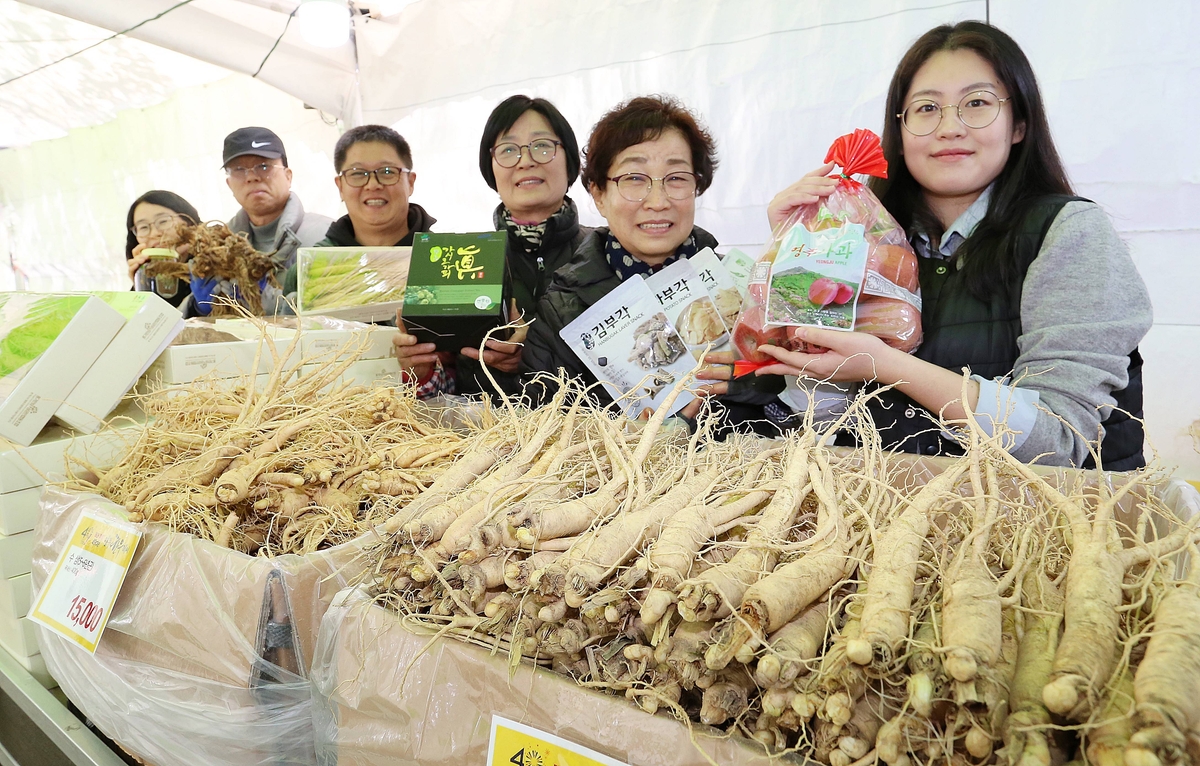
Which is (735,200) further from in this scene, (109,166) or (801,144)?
(109,166)

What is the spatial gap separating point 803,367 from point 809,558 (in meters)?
0.58

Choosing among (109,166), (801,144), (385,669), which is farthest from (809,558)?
(109,166)

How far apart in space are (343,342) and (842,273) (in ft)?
4.07

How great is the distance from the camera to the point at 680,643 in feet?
2.28

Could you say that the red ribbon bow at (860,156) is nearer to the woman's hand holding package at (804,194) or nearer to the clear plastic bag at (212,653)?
the woman's hand holding package at (804,194)

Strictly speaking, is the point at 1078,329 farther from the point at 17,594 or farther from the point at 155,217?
the point at 155,217

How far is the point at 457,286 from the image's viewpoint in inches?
67.0

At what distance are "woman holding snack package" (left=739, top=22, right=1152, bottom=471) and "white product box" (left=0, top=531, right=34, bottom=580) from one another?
A: 1512mm

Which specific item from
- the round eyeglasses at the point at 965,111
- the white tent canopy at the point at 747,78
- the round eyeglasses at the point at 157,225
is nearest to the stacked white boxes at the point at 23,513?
the round eyeglasses at the point at 965,111

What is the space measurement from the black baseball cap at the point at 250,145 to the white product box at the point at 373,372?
5.90ft

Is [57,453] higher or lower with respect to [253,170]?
lower

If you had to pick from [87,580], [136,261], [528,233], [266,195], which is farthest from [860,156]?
[266,195]

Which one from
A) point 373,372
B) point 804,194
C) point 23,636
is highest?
point 804,194

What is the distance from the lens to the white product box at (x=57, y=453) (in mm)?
1379
